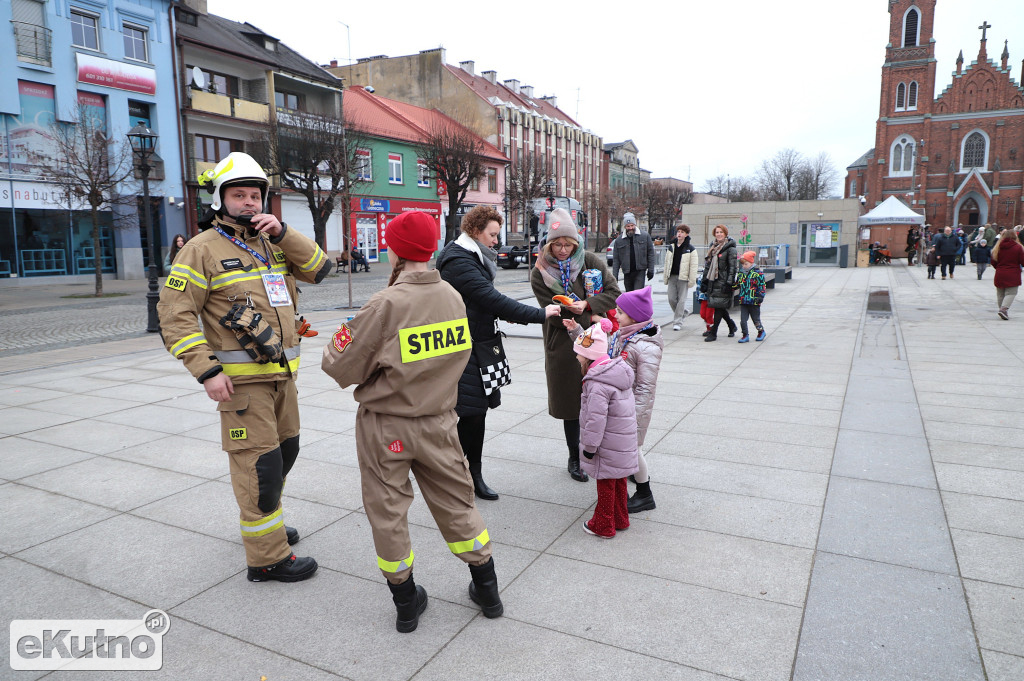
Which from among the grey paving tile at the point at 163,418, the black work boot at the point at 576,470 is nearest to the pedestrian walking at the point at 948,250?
the black work boot at the point at 576,470

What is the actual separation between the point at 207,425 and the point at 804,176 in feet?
267

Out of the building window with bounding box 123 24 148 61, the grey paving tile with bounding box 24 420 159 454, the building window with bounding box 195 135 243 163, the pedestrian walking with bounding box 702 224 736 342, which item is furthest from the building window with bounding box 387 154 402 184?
the grey paving tile with bounding box 24 420 159 454

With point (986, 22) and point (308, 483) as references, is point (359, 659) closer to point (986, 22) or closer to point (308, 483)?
point (308, 483)

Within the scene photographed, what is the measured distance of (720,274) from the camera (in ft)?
33.3

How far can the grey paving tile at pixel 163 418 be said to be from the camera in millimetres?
6004

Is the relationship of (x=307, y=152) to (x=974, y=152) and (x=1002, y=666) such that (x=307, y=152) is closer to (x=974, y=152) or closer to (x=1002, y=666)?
(x=1002, y=666)

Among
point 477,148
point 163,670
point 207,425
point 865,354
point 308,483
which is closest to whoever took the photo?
point 163,670

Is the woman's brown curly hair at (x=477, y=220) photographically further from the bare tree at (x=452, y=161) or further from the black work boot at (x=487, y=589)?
the bare tree at (x=452, y=161)

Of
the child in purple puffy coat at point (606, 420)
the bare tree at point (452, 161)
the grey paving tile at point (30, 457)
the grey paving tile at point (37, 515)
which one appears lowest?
the grey paving tile at point (37, 515)

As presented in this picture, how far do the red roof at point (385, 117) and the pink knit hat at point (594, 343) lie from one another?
36.6 meters

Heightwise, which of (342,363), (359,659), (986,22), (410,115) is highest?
(986,22)

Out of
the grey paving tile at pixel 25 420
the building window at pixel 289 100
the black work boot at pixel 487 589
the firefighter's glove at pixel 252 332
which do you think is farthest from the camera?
the building window at pixel 289 100

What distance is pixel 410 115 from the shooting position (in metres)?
45.5

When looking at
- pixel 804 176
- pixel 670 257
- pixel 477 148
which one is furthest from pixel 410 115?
pixel 804 176
